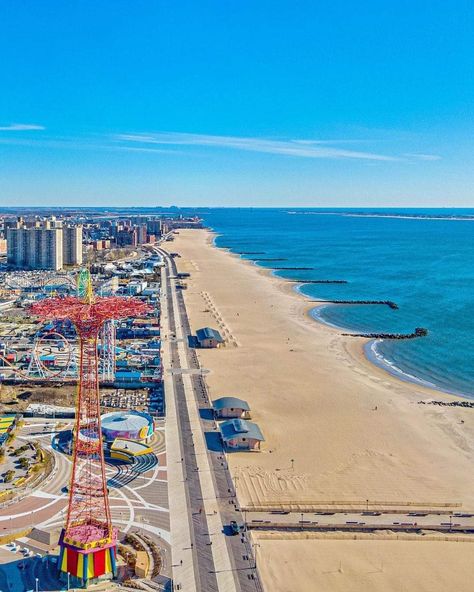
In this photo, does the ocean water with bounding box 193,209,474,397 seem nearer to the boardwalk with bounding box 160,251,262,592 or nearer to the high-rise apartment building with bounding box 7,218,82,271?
the boardwalk with bounding box 160,251,262,592

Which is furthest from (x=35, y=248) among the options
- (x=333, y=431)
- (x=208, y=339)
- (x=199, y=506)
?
(x=199, y=506)

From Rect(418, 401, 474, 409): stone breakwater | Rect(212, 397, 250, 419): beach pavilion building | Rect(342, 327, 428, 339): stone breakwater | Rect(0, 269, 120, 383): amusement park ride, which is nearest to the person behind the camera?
Rect(212, 397, 250, 419): beach pavilion building

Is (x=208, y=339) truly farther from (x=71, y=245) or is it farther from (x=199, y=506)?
(x=71, y=245)

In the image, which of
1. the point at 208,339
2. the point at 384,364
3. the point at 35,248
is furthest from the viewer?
the point at 35,248

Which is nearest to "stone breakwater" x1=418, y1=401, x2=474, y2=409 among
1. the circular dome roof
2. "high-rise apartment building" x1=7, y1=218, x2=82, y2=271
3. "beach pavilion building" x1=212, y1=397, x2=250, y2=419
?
"beach pavilion building" x1=212, y1=397, x2=250, y2=419

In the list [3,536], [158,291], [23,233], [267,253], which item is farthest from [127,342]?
[267,253]

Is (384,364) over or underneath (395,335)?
underneath
